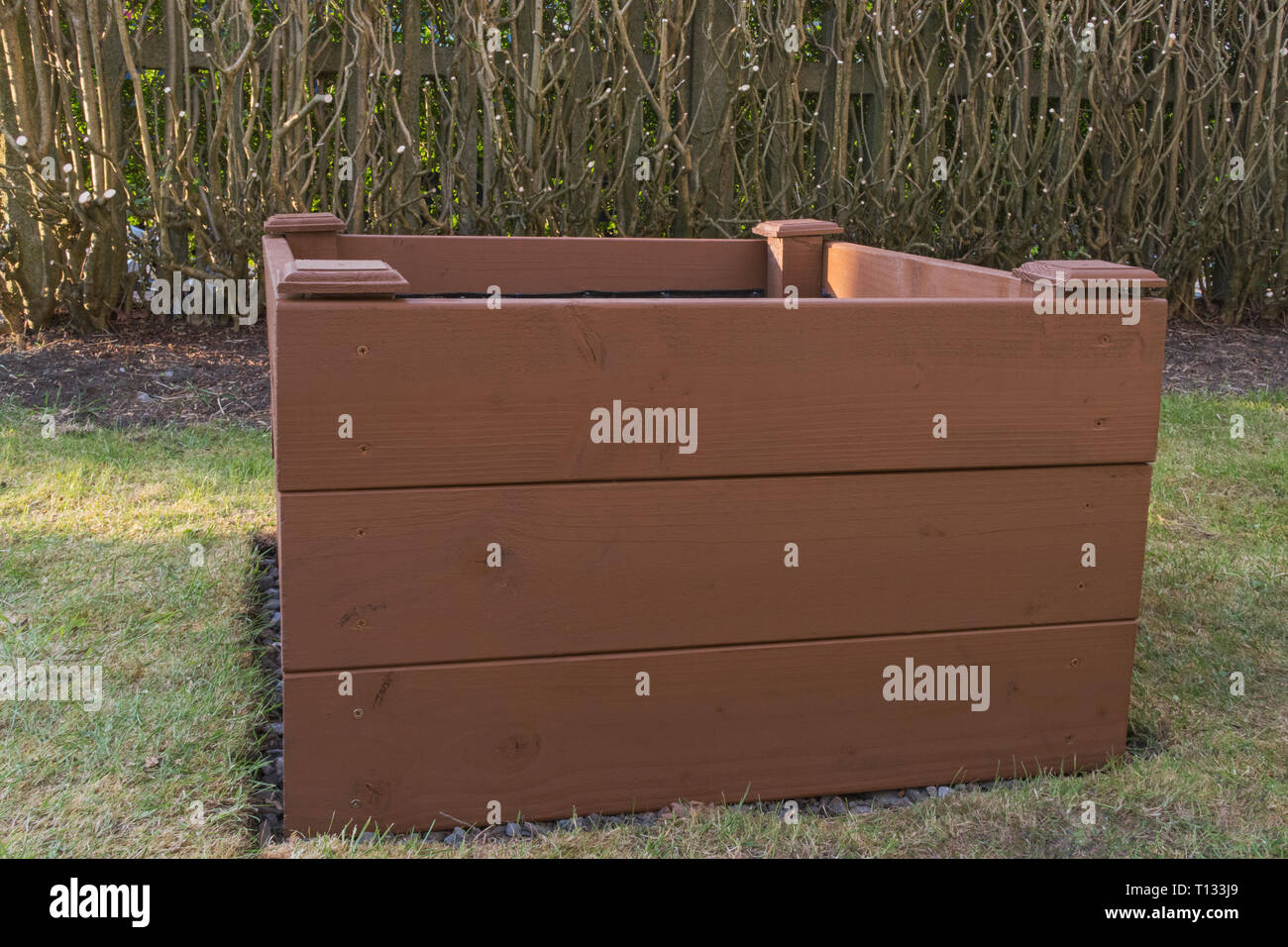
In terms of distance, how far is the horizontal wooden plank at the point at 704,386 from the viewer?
5.79ft

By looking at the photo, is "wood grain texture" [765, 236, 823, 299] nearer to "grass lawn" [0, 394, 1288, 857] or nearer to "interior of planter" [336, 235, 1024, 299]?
"interior of planter" [336, 235, 1024, 299]

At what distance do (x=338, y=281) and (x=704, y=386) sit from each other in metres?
0.60

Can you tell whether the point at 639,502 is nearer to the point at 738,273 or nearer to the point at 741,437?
the point at 741,437

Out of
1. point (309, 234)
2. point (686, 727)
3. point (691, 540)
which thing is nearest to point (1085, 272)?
point (691, 540)

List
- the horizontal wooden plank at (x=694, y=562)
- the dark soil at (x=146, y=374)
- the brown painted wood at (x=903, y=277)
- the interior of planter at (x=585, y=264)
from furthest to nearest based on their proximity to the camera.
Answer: the dark soil at (x=146, y=374) → the interior of planter at (x=585, y=264) → the brown painted wood at (x=903, y=277) → the horizontal wooden plank at (x=694, y=562)

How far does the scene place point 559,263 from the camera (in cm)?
336

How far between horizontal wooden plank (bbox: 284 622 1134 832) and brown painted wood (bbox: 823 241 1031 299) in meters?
0.69

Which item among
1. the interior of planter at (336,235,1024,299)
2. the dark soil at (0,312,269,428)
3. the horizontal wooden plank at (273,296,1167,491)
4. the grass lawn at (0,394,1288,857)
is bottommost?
the grass lawn at (0,394,1288,857)

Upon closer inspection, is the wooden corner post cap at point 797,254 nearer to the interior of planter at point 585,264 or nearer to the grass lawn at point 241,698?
the interior of planter at point 585,264

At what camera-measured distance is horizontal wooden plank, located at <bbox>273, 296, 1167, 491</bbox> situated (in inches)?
69.4

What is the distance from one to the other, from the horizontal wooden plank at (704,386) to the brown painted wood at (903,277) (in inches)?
8.2

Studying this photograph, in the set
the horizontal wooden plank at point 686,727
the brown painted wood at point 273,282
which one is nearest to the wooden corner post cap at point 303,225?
the brown painted wood at point 273,282

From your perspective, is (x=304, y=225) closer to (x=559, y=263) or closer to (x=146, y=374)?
(x=559, y=263)

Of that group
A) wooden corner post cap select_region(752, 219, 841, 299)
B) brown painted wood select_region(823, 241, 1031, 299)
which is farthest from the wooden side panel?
brown painted wood select_region(823, 241, 1031, 299)
